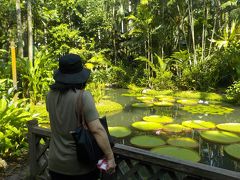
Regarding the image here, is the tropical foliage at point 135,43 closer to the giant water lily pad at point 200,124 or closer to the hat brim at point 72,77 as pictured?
the giant water lily pad at point 200,124

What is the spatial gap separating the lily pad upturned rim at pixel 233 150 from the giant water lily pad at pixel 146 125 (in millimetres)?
1705

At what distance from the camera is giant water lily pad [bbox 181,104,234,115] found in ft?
27.7

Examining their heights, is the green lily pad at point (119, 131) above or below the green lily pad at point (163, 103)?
below

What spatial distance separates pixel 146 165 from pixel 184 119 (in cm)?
546

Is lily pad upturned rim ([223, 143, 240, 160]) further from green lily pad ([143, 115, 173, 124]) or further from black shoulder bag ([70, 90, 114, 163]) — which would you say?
black shoulder bag ([70, 90, 114, 163])

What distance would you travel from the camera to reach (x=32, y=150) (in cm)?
353

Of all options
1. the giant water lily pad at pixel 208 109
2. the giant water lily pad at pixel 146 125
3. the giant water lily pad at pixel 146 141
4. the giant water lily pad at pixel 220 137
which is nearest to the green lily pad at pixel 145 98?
the giant water lily pad at pixel 208 109

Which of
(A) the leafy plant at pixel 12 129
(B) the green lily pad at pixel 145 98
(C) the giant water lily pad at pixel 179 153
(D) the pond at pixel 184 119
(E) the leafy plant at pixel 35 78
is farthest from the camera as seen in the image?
(B) the green lily pad at pixel 145 98

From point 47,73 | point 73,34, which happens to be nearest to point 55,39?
point 73,34

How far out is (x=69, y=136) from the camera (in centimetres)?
207

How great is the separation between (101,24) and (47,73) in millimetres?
8496

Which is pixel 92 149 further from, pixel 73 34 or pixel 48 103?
pixel 73 34

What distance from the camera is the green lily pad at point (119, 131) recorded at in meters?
6.44

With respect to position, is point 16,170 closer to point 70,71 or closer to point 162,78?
point 70,71
